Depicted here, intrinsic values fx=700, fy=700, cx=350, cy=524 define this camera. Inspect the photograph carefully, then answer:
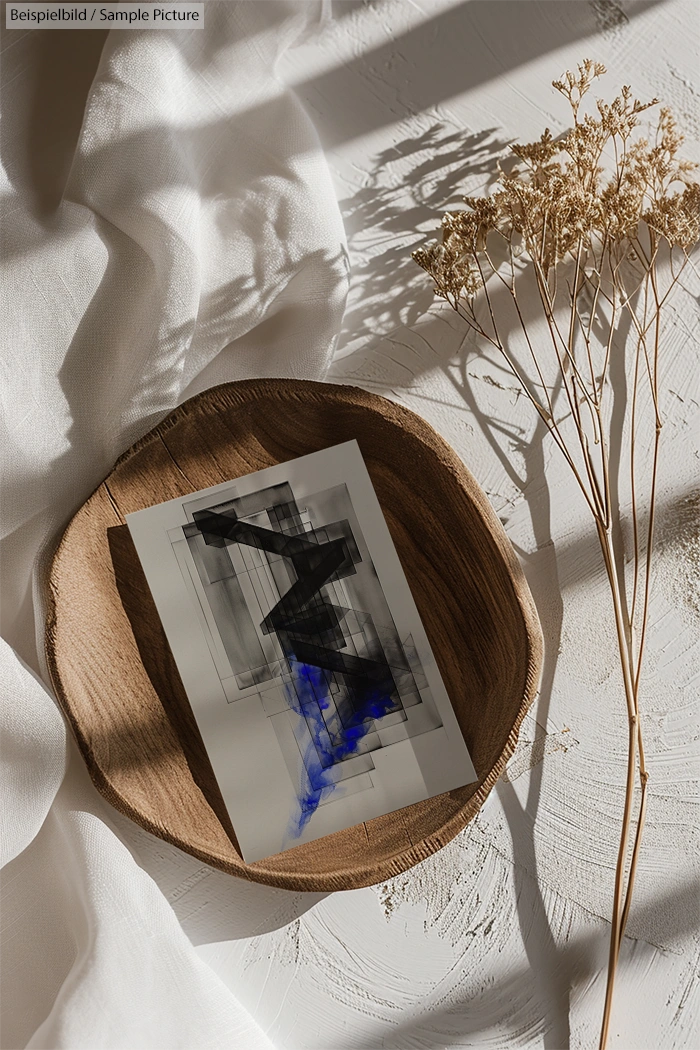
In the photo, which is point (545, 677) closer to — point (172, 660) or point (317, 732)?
point (317, 732)

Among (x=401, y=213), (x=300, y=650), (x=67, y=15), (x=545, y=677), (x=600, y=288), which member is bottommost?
(x=545, y=677)

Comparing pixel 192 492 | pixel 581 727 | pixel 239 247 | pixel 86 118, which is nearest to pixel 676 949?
pixel 581 727

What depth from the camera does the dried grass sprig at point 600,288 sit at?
0.64m

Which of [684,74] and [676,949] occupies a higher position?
[684,74]

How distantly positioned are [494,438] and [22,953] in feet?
2.20

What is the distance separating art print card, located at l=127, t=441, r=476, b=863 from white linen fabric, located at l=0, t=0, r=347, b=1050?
0.36ft

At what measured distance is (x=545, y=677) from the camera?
0.70 m

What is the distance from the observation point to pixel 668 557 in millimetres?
698

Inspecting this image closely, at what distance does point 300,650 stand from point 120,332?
1.12 ft

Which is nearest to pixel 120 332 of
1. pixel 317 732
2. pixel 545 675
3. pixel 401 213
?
pixel 401 213

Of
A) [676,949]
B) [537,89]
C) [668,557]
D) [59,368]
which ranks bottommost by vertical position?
[676,949]

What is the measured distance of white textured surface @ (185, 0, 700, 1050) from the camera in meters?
0.69

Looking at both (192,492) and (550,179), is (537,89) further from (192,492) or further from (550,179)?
(192,492)

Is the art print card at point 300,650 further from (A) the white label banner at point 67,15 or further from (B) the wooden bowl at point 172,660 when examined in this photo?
(A) the white label banner at point 67,15
